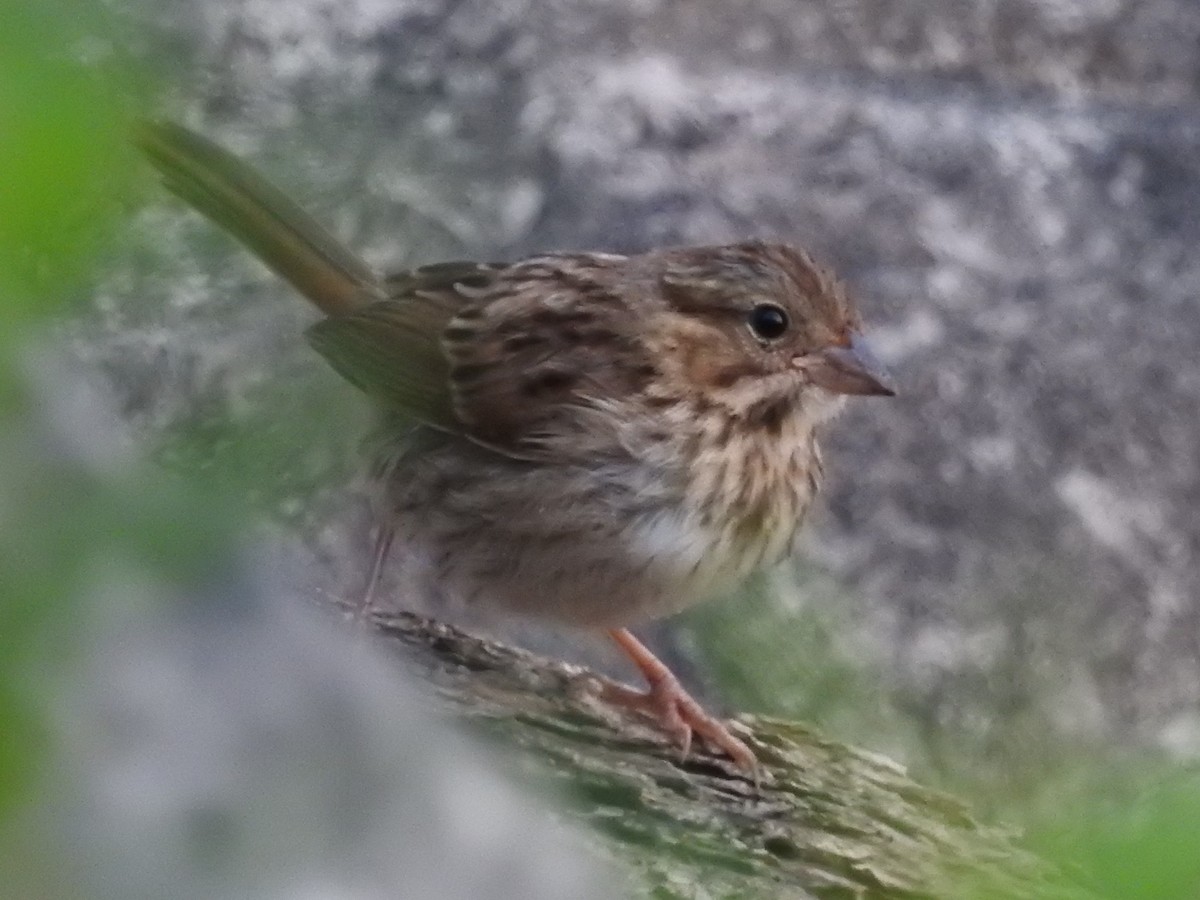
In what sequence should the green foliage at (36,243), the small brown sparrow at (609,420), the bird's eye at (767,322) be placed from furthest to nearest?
the bird's eye at (767,322) → the small brown sparrow at (609,420) → the green foliage at (36,243)

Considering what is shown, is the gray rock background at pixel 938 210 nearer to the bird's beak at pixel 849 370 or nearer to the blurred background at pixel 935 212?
the blurred background at pixel 935 212

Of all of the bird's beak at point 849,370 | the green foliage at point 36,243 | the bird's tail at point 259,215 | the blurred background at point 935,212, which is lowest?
the green foliage at point 36,243

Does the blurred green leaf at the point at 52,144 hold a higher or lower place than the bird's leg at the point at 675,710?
lower

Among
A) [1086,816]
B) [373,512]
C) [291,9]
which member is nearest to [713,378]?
[373,512]

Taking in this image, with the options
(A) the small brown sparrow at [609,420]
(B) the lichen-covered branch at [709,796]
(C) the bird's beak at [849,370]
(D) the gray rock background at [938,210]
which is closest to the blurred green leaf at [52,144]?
(B) the lichen-covered branch at [709,796]

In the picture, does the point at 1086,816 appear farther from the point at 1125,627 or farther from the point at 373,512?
the point at 1125,627

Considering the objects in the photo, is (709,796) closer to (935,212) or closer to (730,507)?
(730,507)

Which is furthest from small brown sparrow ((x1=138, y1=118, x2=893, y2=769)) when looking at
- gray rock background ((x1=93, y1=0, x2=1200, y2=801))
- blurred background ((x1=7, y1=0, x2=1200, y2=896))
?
gray rock background ((x1=93, y1=0, x2=1200, y2=801))

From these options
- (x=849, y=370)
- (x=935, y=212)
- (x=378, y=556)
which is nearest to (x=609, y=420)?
(x=849, y=370)
